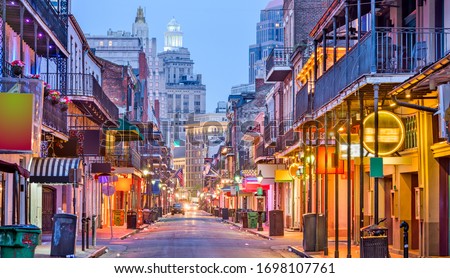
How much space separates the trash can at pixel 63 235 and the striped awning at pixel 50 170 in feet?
23.3

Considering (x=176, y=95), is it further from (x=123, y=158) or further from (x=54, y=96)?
(x=54, y=96)

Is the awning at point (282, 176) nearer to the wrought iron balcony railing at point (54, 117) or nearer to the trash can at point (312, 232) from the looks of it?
the wrought iron balcony railing at point (54, 117)

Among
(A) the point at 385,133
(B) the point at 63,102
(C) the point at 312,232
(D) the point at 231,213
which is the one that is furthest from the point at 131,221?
(A) the point at 385,133

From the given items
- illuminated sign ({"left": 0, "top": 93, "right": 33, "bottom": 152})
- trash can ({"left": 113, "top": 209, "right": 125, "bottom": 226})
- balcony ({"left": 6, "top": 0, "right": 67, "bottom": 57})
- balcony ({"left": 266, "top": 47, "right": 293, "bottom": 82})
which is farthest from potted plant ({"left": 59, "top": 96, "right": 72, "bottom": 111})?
trash can ({"left": 113, "top": 209, "right": 125, "bottom": 226})

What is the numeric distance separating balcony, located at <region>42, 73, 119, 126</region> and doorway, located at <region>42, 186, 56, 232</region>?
12.4 ft

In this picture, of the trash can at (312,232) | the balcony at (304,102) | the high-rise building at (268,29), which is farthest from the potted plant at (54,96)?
the high-rise building at (268,29)

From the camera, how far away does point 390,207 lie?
30.1m

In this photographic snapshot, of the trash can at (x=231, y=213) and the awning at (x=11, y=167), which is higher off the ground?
the awning at (x=11, y=167)

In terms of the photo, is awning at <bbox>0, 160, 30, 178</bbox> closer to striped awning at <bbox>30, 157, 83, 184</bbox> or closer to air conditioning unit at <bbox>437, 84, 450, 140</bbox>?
striped awning at <bbox>30, 157, 83, 184</bbox>

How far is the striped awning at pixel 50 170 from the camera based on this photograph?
102ft

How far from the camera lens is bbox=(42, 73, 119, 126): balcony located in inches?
1564
